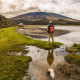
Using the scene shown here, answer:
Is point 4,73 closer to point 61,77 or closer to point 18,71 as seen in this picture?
point 18,71

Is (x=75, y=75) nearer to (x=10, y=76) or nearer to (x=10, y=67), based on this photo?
(x=10, y=76)

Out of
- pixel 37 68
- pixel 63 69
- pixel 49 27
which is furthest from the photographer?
pixel 49 27

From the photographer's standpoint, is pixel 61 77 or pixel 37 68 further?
pixel 37 68

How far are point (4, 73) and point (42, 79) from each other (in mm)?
2674

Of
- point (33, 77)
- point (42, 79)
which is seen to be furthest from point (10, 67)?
point (42, 79)

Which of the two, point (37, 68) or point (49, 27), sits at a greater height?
point (49, 27)

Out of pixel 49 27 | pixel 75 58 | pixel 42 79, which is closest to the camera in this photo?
pixel 42 79

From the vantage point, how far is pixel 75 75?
19.2ft

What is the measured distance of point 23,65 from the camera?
7.07 m

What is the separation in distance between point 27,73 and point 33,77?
0.65 metres

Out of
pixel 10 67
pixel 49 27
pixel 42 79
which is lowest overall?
pixel 42 79

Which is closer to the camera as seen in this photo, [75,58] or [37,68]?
[37,68]

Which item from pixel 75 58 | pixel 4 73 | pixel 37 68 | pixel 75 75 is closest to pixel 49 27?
pixel 75 58

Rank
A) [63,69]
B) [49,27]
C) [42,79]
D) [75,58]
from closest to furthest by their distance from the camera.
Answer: [42,79]
[63,69]
[75,58]
[49,27]
